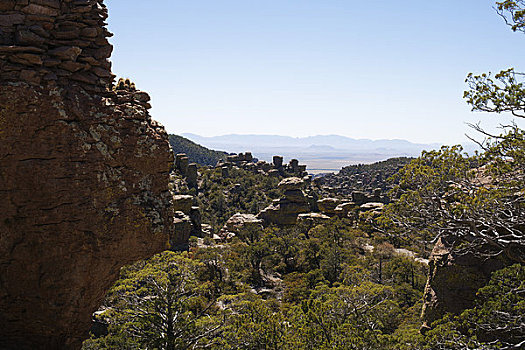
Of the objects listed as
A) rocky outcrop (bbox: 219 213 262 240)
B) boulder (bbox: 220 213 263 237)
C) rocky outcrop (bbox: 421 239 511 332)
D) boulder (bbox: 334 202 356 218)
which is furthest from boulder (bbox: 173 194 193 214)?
rocky outcrop (bbox: 421 239 511 332)

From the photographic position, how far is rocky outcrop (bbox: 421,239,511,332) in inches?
383

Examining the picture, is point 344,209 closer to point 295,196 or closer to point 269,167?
point 295,196

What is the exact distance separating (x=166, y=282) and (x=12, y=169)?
7296mm

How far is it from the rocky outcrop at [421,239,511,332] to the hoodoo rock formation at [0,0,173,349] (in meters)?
9.14

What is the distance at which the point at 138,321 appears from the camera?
11.3 metres

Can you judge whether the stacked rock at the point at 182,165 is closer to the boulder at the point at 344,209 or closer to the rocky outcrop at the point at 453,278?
the boulder at the point at 344,209

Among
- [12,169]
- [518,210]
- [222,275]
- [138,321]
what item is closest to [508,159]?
[518,210]

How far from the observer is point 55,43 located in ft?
20.6

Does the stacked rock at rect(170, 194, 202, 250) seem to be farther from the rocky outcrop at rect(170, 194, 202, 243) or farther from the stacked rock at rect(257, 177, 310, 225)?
the stacked rock at rect(257, 177, 310, 225)

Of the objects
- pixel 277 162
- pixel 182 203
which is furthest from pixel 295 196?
pixel 277 162

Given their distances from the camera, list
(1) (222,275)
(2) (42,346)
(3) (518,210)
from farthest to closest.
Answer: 1. (1) (222,275)
2. (3) (518,210)
3. (2) (42,346)

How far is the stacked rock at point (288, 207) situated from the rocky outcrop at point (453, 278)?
3643 cm

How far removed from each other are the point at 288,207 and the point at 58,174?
42805 millimetres

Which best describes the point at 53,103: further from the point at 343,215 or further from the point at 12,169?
the point at 343,215
